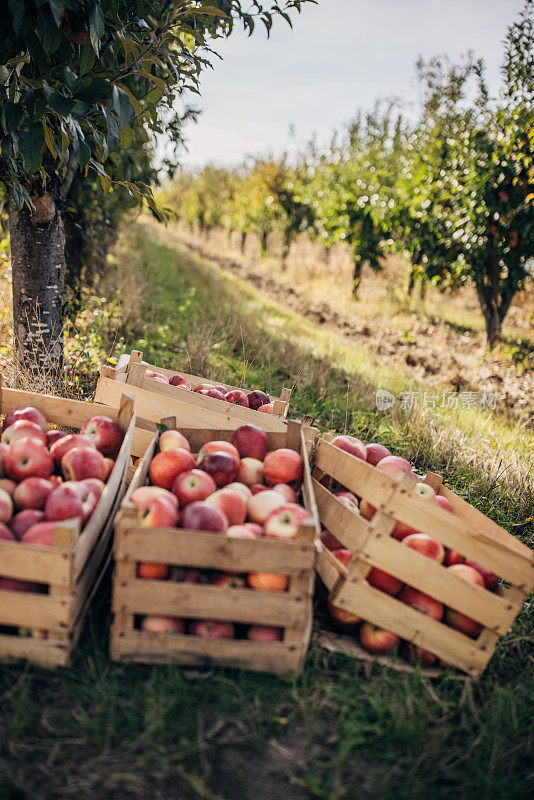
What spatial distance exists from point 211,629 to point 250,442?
3.05ft

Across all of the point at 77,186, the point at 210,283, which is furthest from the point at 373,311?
the point at 77,186

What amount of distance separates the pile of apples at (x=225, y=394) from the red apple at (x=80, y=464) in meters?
0.97

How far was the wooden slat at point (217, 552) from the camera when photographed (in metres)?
1.91

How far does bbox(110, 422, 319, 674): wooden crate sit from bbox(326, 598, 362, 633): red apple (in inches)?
12.7

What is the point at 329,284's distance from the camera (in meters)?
17.0

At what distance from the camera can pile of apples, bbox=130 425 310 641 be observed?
6.60 feet

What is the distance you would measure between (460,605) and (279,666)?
77 cm

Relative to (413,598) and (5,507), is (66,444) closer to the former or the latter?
(5,507)

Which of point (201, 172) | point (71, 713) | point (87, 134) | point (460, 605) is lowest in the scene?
point (71, 713)

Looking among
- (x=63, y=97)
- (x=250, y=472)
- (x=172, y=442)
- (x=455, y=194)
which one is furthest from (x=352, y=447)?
(x=455, y=194)

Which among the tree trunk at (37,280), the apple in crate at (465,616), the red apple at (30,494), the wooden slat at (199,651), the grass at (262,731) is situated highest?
the tree trunk at (37,280)

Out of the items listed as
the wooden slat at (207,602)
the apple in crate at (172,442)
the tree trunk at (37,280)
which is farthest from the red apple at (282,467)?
the tree trunk at (37,280)

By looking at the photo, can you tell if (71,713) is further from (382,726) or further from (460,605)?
(460,605)

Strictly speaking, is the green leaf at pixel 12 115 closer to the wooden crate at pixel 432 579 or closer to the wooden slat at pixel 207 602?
the wooden slat at pixel 207 602
